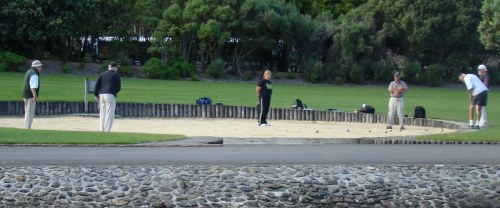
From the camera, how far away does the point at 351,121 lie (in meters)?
37.5

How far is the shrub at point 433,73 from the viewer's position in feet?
223

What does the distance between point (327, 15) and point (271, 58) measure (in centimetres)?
485

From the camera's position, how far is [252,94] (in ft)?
166

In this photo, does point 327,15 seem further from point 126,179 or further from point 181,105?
point 126,179

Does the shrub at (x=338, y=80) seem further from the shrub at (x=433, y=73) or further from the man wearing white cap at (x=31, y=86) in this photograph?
the man wearing white cap at (x=31, y=86)

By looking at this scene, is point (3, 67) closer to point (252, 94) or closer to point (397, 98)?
point (252, 94)

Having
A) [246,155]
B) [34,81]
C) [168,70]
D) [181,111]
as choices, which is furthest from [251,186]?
[168,70]

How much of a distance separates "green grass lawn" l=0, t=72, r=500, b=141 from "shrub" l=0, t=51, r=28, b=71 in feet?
7.11

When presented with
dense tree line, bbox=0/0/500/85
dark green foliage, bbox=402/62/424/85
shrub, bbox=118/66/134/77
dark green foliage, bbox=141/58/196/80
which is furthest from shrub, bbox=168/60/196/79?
dark green foliage, bbox=402/62/424/85

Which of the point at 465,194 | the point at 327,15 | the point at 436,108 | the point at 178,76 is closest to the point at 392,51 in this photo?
the point at 327,15

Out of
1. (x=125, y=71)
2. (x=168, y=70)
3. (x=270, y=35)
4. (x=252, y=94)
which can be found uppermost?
(x=270, y=35)

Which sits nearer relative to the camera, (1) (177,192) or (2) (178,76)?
(1) (177,192)

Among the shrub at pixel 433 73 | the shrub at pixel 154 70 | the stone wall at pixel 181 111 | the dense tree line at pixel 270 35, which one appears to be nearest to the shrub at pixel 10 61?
the dense tree line at pixel 270 35

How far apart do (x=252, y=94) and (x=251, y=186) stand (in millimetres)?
32696
